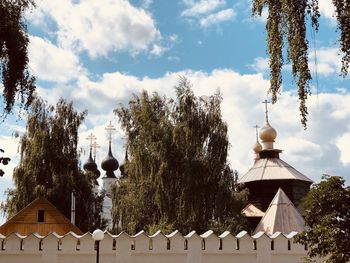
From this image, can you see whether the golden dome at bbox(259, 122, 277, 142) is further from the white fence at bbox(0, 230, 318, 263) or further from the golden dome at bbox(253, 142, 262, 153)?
the white fence at bbox(0, 230, 318, 263)

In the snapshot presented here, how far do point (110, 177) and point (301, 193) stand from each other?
24.6 metres

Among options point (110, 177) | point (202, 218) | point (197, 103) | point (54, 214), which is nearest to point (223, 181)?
point (202, 218)

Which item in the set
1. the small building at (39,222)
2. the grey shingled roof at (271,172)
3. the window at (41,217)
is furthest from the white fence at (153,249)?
the grey shingled roof at (271,172)

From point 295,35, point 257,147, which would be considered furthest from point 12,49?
point 257,147

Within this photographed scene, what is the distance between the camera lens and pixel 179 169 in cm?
2302

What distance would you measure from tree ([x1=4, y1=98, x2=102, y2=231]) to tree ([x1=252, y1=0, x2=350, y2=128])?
19471 mm

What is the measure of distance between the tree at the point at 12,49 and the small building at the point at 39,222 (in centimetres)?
715

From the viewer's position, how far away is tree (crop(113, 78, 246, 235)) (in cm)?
2262

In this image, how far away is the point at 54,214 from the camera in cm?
1702

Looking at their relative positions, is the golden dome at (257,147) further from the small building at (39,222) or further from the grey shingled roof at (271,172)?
the small building at (39,222)

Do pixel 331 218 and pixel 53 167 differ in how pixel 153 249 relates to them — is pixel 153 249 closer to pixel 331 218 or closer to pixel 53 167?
pixel 331 218

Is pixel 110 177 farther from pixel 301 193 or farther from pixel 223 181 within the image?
pixel 223 181

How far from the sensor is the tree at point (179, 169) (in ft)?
74.2

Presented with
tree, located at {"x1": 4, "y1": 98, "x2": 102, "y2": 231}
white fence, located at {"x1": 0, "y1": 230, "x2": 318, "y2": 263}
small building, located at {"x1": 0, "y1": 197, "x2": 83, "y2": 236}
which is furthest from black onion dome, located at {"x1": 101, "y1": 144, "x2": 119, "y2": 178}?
white fence, located at {"x1": 0, "y1": 230, "x2": 318, "y2": 263}
